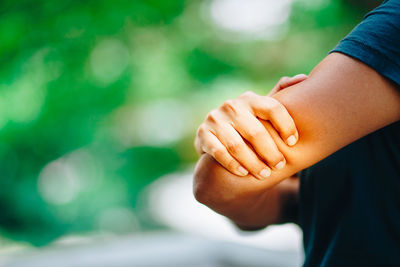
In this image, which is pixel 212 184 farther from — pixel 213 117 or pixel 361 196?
pixel 361 196

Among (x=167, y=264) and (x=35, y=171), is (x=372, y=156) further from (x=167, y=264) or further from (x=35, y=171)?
(x=35, y=171)

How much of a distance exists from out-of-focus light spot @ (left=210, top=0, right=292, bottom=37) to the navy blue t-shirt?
223 centimetres

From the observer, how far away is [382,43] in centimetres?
51

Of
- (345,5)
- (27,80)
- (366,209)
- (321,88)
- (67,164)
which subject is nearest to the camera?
(321,88)

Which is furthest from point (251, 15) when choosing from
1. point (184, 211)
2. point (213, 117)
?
point (213, 117)

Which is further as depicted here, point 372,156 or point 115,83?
point 115,83

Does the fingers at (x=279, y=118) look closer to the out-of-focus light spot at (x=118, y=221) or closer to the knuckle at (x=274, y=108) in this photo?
the knuckle at (x=274, y=108)

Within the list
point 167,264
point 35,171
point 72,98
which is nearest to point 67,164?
point 35,171

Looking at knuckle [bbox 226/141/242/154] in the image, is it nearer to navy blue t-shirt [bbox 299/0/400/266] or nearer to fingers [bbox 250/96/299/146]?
fingers [bbox 250/96/299/146]

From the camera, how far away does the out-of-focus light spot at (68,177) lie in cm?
284

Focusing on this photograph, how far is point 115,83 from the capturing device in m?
2.94

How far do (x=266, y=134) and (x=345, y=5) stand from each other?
2.30 metres

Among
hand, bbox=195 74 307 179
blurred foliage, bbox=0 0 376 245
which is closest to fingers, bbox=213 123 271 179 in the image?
A: hand, bbox=195 74 307 179

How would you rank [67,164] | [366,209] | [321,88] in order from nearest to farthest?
1. [321,88]
2. [366,209]
3. [67,164]
